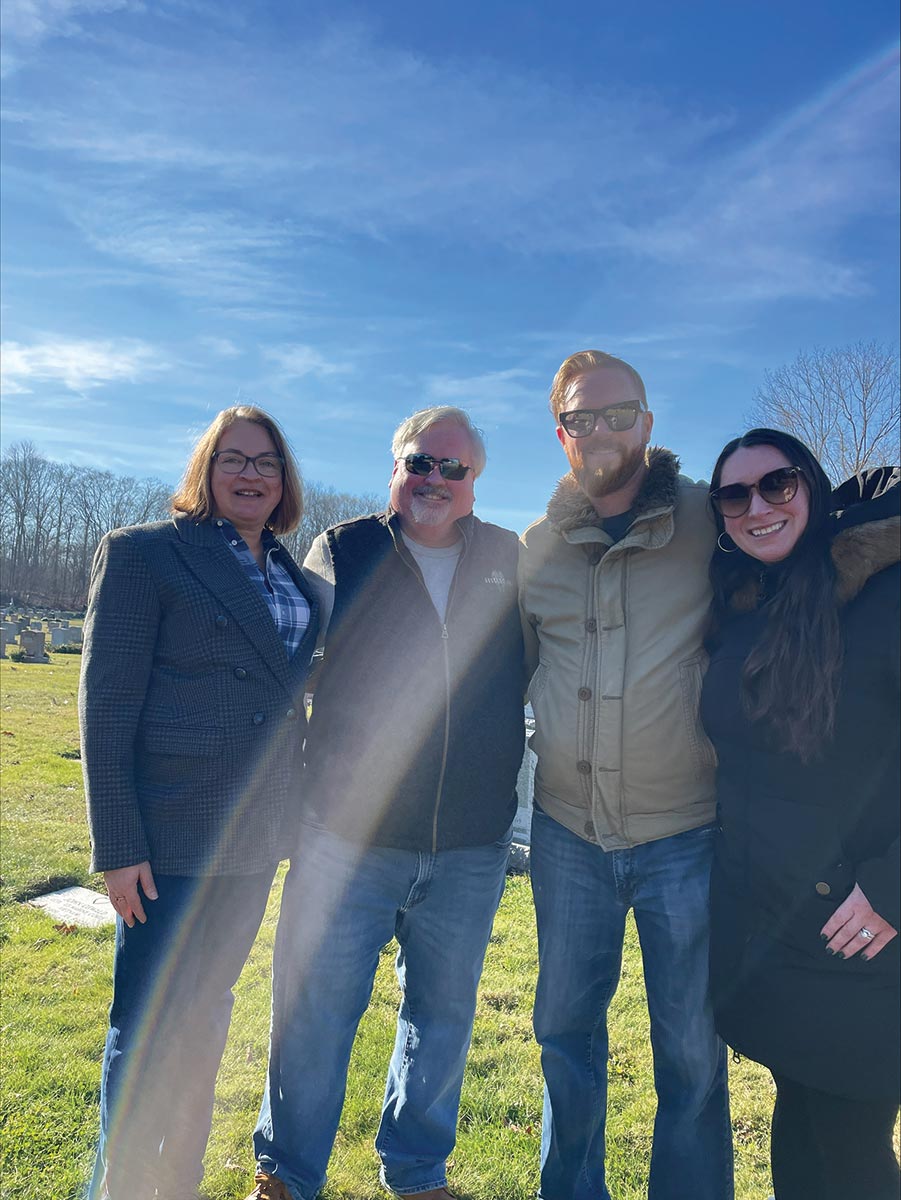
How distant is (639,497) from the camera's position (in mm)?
2697

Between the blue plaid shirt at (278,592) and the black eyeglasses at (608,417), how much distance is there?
120cm

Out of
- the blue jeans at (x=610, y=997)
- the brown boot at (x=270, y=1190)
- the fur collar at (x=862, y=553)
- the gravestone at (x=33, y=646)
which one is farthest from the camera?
the gravestone at (x=33, y=646)

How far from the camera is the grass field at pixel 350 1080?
Answer: 290 centimetres

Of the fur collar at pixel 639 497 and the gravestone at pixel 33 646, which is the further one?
the gravestone at pixel 33 646

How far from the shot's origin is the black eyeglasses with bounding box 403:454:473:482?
286 centimetres

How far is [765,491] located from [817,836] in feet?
3.29

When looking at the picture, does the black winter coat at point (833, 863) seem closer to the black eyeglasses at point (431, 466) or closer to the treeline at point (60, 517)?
the black eyeglasses at point (431, 466)

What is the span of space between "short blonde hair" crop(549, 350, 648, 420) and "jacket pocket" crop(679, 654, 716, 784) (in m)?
1.01

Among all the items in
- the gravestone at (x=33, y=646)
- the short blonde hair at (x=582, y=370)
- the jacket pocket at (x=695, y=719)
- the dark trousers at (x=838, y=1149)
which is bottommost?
the gravestone at (x=33, y=646)

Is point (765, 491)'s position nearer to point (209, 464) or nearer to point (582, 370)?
point (582, 370)

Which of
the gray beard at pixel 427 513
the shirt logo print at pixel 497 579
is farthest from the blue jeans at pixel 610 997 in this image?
the gray beard at pixel 427 513

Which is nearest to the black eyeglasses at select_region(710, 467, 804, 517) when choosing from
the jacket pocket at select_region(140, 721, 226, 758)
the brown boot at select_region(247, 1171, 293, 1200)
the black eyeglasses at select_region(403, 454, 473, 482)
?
the black eyeglasses at select_region(403, 454, 473, 482)

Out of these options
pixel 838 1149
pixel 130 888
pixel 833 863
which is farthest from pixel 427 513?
pixel 838 1149

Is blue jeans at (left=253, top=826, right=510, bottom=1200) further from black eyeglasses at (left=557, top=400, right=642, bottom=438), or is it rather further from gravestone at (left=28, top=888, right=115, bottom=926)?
gravestone at (left=28, top=888, right=115, bottom=926)
